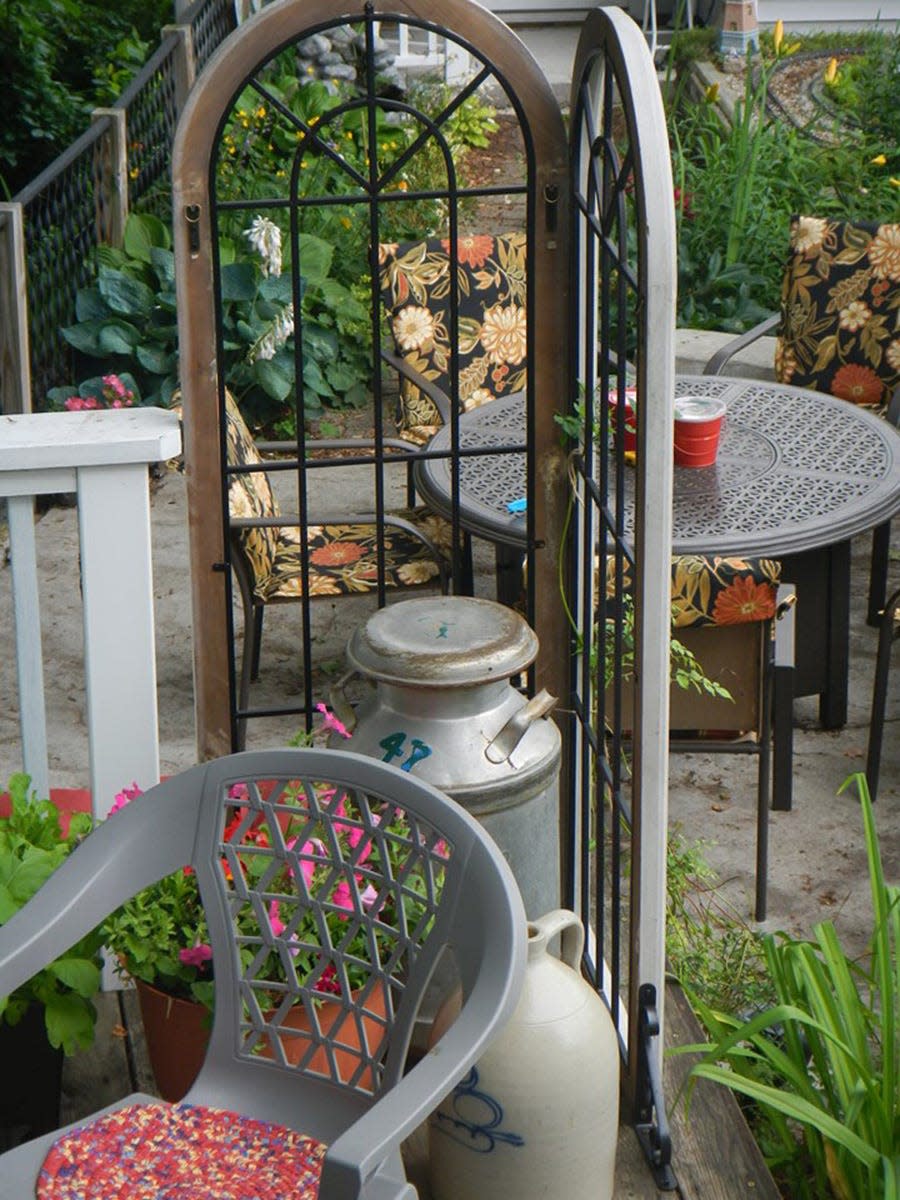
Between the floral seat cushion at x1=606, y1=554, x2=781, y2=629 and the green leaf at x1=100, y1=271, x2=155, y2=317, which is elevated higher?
the green leaf at x1=100, y1=271, x2=155, y2=317

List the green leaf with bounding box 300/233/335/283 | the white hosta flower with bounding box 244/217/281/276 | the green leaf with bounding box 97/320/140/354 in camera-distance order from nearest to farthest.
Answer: the white hosta flower with bounding box 244/217/281/276
the green leaf with bounding box 97/320/140/354
the green leaf with bounding box 300/233/335/283

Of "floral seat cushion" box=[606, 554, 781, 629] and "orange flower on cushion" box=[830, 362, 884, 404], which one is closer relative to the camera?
"floral seat cushion" box=[606, 554, 781, 629]

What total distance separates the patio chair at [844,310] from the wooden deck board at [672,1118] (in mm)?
3270

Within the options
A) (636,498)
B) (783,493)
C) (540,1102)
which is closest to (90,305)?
(783,493)

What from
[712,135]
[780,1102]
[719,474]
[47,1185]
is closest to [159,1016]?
[47,1185]

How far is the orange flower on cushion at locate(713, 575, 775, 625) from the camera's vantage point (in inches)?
143

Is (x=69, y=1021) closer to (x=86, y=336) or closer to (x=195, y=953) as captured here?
(x=195, y=953)

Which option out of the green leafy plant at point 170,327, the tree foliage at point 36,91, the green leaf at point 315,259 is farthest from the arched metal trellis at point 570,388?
the tree foliage at point 36,91

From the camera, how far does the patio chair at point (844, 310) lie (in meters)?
5.61

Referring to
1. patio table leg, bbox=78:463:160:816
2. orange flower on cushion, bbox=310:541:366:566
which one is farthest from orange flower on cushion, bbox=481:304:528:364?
patio table leg, bbox=78:463:160:816

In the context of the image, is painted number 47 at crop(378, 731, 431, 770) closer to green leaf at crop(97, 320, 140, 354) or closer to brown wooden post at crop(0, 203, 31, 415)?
brown wooden post at crop(0, 203, 31, 415)

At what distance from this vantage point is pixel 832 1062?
8.36 feet

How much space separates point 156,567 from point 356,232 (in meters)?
2.47

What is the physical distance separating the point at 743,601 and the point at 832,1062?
1.30 meters
